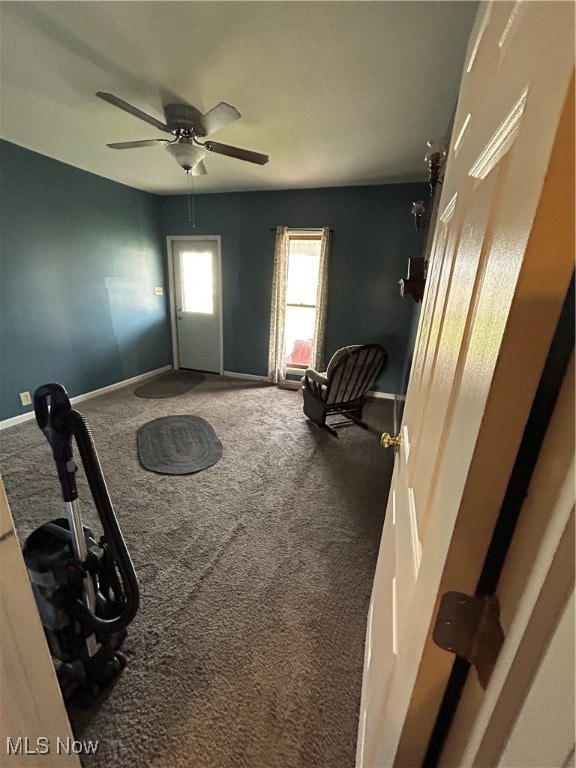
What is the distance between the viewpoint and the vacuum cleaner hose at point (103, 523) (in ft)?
3.18

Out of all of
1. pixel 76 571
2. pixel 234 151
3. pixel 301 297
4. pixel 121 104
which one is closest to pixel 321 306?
pixel 301 297

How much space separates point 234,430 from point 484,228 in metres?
Result: 3.01

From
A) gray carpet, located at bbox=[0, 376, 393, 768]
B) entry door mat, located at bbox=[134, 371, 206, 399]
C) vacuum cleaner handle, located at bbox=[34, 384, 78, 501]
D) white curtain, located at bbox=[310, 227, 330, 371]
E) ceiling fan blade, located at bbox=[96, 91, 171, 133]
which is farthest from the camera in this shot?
entry door mat, located at bbox=[134, 371, 206, 399]

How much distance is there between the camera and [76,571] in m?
1.03

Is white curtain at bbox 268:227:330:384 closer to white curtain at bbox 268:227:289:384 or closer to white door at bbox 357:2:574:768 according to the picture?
white curtain at bbox 268:227:289:384

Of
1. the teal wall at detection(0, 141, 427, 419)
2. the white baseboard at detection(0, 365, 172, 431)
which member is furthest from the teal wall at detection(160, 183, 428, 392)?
the white baseboard at detection(0, 365, 172, 431)

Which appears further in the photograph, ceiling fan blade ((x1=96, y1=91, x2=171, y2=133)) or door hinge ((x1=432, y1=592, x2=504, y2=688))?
ceiling fan blade ((x1=96, y1=91, x2=171, y2=133))

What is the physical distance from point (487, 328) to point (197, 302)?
5.05 m

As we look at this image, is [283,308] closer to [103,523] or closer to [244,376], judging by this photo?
[244,376]

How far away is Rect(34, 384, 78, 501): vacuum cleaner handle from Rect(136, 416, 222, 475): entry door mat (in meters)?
1.49

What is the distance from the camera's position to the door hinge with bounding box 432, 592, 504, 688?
1.12 ft

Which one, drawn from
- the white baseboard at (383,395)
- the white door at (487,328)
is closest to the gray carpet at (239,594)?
the white door at (487,328)

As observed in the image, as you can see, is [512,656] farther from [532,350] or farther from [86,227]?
[86,227]

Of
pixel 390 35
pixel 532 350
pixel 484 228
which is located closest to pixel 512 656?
pixel 532 350
